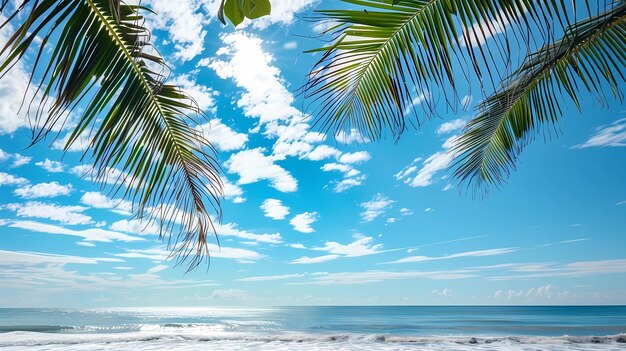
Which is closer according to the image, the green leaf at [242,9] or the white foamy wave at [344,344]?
the green leaf at [242,9]

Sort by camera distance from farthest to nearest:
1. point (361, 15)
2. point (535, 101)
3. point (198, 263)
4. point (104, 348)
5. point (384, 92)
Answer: point (104, 348), point (535, 101), point (198, 263), point (384, 92), point (361, 15)

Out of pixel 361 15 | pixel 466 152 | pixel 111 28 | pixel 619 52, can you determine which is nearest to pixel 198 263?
pixel 111 28

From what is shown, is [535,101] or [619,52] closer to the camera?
[619,52]

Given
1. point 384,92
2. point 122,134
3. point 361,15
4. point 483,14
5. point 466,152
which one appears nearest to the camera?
point 483,14

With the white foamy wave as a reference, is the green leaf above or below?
above

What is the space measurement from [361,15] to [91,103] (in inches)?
45.8

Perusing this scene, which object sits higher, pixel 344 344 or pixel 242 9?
pixel 242 9

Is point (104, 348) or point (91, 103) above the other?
Result: point (91, 103)

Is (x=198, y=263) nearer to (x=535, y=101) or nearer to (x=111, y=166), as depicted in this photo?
(x=111, y=166)

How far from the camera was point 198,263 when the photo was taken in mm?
2570

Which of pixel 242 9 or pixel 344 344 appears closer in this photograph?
pixel 242 9

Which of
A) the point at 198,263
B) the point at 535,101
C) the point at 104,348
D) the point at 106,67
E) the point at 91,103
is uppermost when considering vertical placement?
the point at 535,101

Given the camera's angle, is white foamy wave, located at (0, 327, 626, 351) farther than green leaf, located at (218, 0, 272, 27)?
Yes

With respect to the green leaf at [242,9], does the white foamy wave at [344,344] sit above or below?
below
